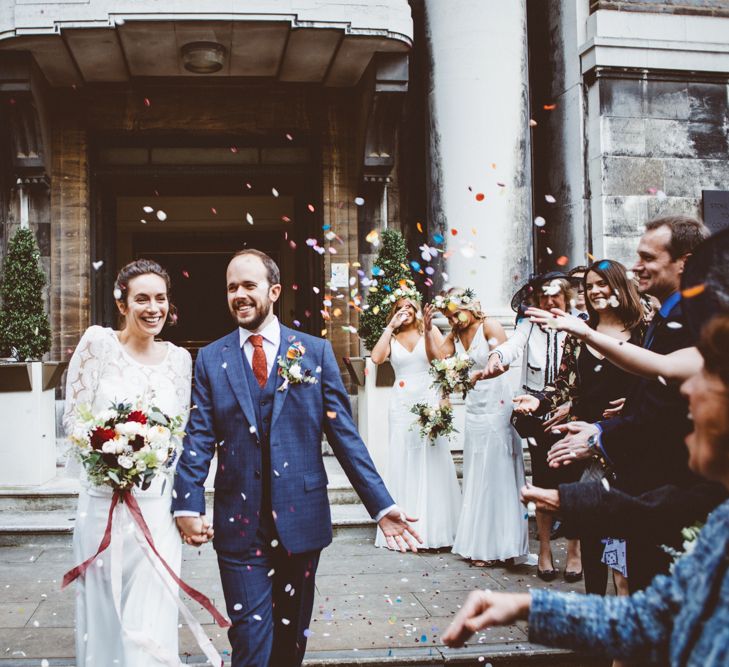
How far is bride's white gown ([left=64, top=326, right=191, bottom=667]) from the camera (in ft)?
13.4

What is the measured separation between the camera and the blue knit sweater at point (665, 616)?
1589 mm

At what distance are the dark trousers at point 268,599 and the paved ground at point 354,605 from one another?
3.29ft

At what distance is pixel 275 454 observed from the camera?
12.4 feet

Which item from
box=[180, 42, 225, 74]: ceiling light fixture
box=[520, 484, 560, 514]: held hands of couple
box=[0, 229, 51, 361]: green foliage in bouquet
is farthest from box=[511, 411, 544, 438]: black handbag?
box=[180, 42, 225, 74]: ceiling light fixture

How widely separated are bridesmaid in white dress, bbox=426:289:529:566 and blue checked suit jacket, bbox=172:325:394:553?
3.39m

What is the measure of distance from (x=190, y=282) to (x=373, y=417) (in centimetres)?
1050

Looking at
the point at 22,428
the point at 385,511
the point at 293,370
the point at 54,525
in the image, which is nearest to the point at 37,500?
the point at 54,525

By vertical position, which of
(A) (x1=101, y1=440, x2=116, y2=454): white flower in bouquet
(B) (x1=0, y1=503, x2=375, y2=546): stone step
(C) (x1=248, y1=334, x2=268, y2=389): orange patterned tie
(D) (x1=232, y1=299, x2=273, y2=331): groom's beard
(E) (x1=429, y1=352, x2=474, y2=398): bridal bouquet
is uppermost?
(D) (x1=232, y1=299, x2=273, y2=331): groom's beard

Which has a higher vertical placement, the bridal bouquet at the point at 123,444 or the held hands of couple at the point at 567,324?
the held hands of couple at the point at 567,324

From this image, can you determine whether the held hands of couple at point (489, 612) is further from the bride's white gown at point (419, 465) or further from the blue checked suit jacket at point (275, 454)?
the bride's white gown at point (419, 465)

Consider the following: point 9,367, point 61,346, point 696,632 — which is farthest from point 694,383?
point 61,346

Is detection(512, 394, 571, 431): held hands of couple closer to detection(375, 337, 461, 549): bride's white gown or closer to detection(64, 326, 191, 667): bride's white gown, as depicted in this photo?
detection(375, 337, 461, 549): bride's white gown

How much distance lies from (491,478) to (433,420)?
0.80 metres

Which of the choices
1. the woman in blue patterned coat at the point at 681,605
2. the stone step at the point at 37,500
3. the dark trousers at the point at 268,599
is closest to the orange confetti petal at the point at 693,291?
the woman in blue patterned coat at the point at 681,605
